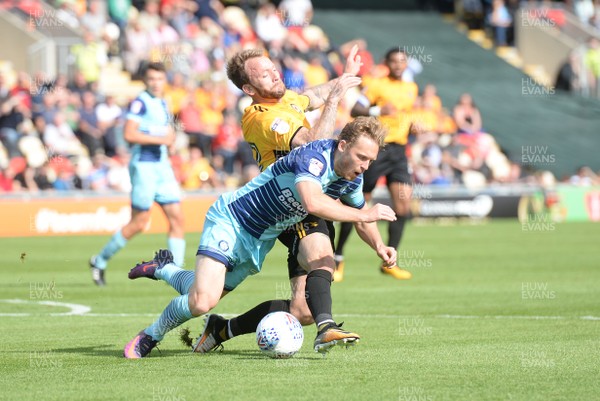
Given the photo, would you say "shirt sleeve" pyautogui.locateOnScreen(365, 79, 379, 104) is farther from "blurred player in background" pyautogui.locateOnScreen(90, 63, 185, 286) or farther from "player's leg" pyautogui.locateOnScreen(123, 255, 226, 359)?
"player's leg" pyautogui.locateOnScreen(123, 255, 226, 359)

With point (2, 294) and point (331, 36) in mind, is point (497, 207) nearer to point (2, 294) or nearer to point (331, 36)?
point (331, 36)

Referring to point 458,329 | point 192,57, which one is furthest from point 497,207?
point 458,329

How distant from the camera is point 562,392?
6.95 metres

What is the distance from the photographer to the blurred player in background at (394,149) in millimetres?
15164

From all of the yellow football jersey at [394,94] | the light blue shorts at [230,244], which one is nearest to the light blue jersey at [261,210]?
the light blue shorts at [230,244]

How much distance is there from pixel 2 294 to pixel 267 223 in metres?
6.50

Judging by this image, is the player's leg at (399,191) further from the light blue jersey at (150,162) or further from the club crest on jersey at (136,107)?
the club crest on jersey at (136,107)

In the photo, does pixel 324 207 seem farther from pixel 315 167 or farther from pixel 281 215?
pixel 281 215

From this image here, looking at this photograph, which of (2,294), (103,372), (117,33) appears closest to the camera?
(103,372)

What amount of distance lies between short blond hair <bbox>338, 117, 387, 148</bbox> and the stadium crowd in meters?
15.5

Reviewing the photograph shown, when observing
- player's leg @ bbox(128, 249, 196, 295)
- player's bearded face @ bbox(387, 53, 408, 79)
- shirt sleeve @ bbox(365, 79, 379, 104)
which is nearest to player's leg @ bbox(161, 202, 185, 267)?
shirt sleeve @ bbox(365, 79, 379, 104)

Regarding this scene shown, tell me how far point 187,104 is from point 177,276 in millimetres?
18998

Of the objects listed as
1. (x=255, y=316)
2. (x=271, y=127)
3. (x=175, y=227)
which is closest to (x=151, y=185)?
(x=175, y=227)

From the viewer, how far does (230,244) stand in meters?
8.28
